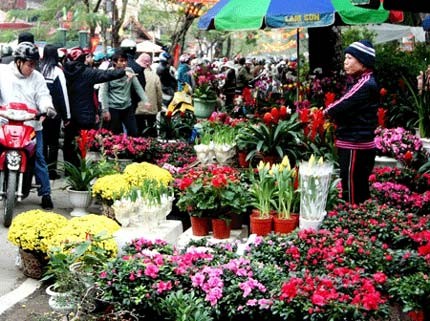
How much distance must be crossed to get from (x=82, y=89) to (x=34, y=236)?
4778 mm

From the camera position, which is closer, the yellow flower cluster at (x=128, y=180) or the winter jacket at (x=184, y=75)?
the yellow flower cluster at (x=128, y=180)

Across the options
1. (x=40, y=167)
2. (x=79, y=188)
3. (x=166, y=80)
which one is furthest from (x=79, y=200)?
(x=166, y=80)

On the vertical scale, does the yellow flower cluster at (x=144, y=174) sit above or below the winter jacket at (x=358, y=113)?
below

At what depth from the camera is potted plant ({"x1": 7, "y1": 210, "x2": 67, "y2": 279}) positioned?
6922mm

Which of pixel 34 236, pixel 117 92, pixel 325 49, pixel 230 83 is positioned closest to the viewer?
pixel 34 236

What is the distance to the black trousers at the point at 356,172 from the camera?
26.5ft

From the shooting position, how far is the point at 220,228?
7539 millimetres

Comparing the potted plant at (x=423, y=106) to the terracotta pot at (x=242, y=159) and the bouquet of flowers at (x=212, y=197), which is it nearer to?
the terracotta pot at (x=242, y=159)

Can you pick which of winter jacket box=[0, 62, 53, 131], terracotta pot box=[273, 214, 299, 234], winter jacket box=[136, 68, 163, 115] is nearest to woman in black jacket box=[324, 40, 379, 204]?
terracotta pot box=[273, 214, 299, 234]

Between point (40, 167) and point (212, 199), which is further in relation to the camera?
point (40, 167)

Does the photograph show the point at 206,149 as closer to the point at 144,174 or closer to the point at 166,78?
the point at 144,174

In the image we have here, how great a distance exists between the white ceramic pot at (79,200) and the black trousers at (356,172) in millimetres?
3244

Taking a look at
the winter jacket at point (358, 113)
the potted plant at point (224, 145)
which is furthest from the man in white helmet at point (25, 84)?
the winter jacket at point (358, 113)

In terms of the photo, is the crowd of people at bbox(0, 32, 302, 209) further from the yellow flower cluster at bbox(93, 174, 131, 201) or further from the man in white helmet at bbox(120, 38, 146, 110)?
the yellow flower cluster at bbox(93, 174, 131, 201)
